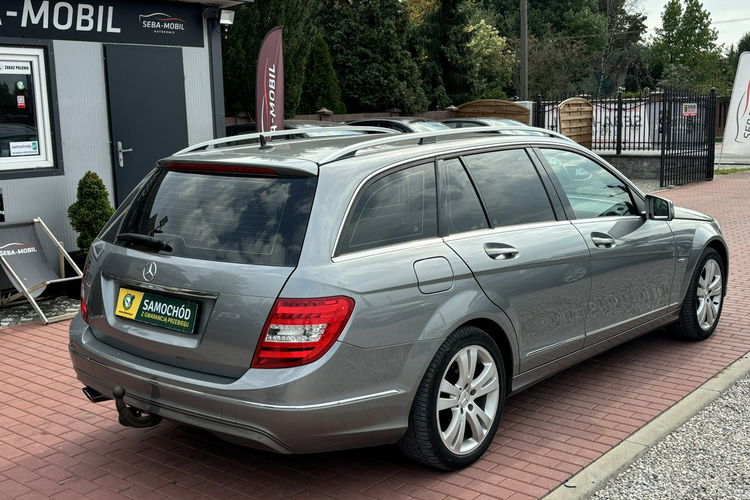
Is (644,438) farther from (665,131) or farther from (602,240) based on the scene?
(665,131)

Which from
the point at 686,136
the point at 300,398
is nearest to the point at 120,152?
the point at 300,398

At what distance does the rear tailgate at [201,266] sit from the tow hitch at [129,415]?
210 millimetres

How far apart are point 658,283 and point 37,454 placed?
410cm

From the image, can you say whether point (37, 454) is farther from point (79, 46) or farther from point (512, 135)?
point (79, 46)

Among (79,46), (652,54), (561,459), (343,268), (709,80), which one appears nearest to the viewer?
(343,268)

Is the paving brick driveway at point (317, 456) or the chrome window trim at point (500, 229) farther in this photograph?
the chrome window trim at point (500, 229)

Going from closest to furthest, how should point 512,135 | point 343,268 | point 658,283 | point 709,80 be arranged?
point 343,268 < point 512,135 < point 658,283 < point 709,80

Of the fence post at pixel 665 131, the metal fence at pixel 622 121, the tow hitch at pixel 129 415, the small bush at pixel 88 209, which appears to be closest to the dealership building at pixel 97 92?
the small bush at pixel 88 209

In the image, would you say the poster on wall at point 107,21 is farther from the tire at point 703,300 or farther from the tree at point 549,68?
the tree at point 549,68

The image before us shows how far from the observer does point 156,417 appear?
4.03 m

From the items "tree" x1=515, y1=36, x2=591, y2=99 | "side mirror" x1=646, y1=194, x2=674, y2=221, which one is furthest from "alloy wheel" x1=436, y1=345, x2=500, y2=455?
"tree" x1=515, y1=36, x2=591, y2=99

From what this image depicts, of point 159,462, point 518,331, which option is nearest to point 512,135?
point 518,331

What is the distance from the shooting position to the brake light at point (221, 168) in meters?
3.97

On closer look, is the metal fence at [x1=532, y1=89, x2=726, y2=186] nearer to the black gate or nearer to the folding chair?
the black gate
